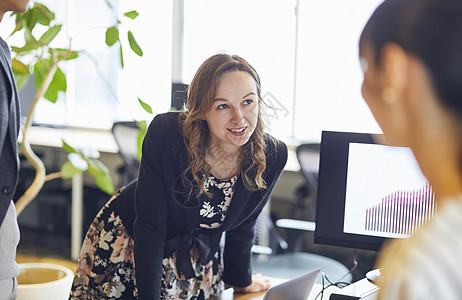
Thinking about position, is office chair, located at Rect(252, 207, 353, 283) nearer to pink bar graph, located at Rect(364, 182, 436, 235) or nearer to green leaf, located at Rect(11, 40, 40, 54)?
pink bar graph, located at Rect(364, 182, 436, 235)

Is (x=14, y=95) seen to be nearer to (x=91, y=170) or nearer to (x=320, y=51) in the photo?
(x=91, y=170)

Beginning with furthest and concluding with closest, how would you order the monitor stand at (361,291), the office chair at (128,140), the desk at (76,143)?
the desk at (76,143), the office chair at (128,140), the monitor stand at (361,291)

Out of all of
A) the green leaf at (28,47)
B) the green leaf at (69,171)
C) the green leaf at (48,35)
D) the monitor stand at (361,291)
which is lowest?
the monitor stand at (361,291)

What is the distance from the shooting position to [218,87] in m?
1.53

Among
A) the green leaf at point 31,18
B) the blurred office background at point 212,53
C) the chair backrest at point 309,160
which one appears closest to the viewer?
the green leaf at point 31,18

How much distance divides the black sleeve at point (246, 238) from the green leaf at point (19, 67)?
3.28 feet

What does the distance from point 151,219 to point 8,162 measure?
1.27ft

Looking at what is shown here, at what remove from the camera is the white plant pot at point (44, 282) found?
2201 millimetres

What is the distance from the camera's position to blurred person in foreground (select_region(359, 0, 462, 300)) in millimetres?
524

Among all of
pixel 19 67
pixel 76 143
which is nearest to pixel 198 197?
pixel 19 67

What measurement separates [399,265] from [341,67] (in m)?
3.98

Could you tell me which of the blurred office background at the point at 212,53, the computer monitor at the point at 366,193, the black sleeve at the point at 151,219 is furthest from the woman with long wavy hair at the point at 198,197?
the blurred office background at the point at 212,53

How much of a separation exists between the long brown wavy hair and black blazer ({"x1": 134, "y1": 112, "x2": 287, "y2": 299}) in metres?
0.02

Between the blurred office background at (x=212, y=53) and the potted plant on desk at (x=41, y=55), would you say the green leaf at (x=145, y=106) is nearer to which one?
the potted plant on desk at (x=41, y=55)
